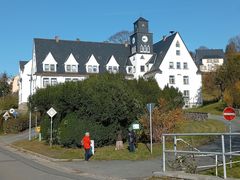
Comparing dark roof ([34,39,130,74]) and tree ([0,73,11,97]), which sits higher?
dark roof ([34,39,130,74])

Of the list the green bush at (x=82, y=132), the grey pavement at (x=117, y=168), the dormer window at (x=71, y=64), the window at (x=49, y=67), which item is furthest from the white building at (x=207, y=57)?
the grey pavement at (x=117, y=168)

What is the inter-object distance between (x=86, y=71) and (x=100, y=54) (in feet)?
19.2

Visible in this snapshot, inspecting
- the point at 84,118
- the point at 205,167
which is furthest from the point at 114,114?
the point at 205,167

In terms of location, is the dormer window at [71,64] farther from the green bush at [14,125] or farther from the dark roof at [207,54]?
the dark roof at [207,54]

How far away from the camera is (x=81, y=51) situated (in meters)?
89.4

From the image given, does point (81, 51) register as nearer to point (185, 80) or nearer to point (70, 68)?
point (70, 68)

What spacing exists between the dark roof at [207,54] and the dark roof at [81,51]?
50945 millimetres

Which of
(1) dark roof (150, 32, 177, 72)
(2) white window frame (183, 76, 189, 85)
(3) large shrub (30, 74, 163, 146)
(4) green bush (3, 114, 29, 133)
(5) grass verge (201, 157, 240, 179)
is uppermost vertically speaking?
(1) dark roof (150, 32, 177, 72)

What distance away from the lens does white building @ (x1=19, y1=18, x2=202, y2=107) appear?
82.1m

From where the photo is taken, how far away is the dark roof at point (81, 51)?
278 feet

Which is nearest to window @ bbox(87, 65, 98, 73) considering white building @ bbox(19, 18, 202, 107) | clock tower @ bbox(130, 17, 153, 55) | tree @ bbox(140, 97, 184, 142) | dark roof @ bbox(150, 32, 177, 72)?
white building @ bbox(19, 18, 202, 107)

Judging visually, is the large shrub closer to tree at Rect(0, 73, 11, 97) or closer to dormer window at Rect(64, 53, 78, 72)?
dormer window at Rect(64, 53, 78, 72)

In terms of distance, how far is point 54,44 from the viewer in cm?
8750

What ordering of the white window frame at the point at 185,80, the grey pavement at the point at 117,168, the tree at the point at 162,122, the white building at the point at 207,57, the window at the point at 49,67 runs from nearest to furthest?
the grey pavement at the point at 117,168, the tree at the point at 162,122, the window at the point at 49,67, the white window frame at the point at 185,80, the white building at the point at 207,57
